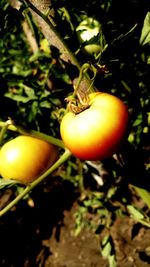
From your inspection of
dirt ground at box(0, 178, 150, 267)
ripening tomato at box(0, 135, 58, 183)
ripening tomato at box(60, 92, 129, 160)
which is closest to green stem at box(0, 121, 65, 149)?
ripening tomato at box(0, 135, 58, 183)

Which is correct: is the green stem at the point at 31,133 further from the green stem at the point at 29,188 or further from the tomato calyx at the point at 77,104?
the tomato calyx at the point at 77,104

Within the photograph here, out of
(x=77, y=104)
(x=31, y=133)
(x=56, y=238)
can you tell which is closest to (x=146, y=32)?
(x=77, y=104)

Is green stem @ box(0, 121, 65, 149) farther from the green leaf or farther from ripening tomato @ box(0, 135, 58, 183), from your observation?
the green leaf

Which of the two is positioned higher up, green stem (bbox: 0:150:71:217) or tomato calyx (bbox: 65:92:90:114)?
tomato calyx (bbox: 65:92:90:114)

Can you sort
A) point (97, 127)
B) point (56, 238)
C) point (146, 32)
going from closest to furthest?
point (97, 127), point (146, 32), point (56, 238)

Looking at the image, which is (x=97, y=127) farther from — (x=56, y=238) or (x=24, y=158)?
(x=56, y=238)

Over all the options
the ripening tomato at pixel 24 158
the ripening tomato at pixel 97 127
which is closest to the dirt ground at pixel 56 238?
the ripening tomato at pixel 24 158
